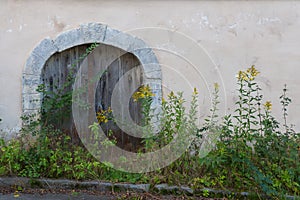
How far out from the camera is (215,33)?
5.45 metres

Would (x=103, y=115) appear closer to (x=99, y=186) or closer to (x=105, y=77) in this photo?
(x=105, y=77)

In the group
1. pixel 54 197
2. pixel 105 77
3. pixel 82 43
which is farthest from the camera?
pixel 105 77

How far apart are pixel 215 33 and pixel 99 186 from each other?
267cm

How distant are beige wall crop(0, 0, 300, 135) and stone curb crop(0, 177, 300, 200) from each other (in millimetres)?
1363

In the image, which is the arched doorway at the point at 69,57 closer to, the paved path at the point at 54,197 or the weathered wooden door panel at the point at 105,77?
the weathered wooden door panel at the point at 105,77

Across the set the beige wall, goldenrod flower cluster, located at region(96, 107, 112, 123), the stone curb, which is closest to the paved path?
the stone curb

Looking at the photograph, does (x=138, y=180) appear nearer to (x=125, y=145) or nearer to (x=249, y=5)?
(x=125, y=145)

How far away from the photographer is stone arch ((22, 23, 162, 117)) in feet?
17.4

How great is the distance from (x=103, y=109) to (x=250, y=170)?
2.43 m

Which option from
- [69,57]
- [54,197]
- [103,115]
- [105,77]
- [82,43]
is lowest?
[54,197]

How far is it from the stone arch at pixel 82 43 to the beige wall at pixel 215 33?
4.4 inches

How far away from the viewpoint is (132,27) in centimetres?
543

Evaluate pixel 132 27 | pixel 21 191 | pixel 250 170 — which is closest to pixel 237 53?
pixel 132 27

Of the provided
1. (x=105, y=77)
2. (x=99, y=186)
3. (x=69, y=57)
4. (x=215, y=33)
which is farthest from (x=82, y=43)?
(x=99, y=186)
